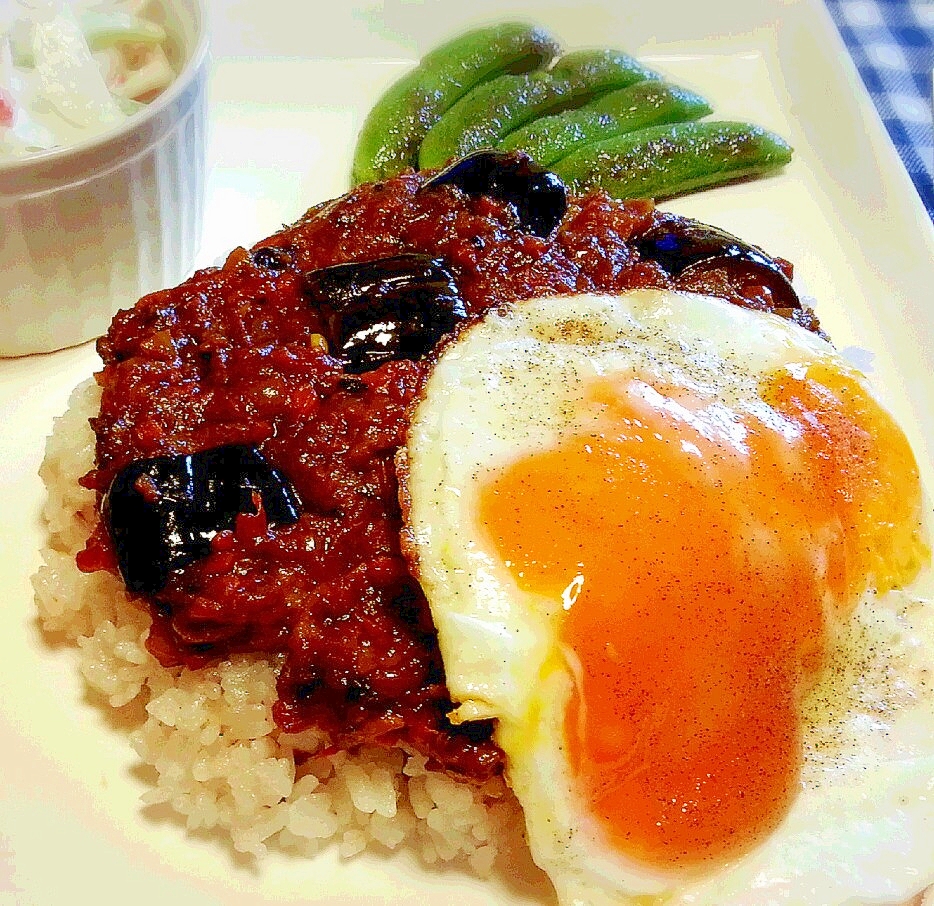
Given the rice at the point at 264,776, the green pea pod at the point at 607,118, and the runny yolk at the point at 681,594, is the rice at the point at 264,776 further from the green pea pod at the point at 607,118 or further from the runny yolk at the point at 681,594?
the green pea pod at the point at 607,118

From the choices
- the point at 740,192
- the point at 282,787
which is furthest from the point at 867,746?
the point at 740,192

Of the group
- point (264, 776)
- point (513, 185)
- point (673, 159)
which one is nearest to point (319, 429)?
point (264, 776)

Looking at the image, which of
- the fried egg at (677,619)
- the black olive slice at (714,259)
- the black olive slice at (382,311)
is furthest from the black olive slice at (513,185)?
the fried egg at (677,619)

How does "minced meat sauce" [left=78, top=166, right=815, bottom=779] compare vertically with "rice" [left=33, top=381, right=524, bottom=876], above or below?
above

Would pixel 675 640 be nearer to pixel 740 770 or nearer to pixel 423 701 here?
pixel 740 770

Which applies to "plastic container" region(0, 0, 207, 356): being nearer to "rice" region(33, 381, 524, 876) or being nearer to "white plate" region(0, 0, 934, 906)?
"white plate" region(0, 0, 934, 906)

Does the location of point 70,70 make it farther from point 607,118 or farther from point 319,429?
point 607,118

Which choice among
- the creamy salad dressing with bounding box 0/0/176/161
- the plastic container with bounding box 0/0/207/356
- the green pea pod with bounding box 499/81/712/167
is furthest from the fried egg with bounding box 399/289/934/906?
the green pea pod with bounding box 499/81/712/167
